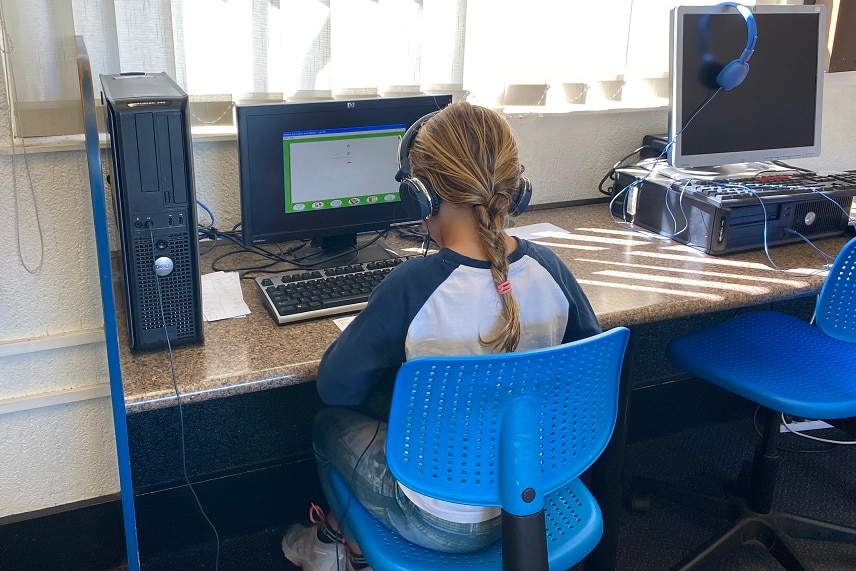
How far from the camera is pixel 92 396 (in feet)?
5.59

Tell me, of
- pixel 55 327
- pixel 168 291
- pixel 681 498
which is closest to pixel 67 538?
pixel 55 327

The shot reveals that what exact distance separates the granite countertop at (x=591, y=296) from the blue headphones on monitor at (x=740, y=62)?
0.40m

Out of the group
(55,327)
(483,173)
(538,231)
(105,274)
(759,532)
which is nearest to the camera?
(105,274)

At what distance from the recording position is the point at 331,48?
1786mm

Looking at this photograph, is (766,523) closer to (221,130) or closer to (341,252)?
(341,252)

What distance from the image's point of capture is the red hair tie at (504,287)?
119 centimetres

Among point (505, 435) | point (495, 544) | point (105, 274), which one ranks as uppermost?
point (105, 274)

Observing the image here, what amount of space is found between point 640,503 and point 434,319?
3.56ft

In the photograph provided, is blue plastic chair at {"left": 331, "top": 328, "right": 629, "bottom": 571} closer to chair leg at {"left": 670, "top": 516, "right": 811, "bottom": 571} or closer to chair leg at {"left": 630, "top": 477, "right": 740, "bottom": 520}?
chair leg at {"left": 670, "top": 516, "right": 811, "bottom": 571}

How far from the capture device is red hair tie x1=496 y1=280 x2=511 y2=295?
3.89 ft

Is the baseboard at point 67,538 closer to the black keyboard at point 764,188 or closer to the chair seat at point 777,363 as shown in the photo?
the chair seat at point 777,363

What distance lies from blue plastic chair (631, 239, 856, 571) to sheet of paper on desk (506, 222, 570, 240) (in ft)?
1.23

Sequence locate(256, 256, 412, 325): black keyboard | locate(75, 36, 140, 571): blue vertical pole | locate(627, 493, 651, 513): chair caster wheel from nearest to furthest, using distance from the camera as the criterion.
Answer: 1. locate(75, 36, 140, 571): blue vertical pole
2. locate(256, 256, 412, 325): black keyboard
3. locate(627, 493, 651, 513): chair caster wheel

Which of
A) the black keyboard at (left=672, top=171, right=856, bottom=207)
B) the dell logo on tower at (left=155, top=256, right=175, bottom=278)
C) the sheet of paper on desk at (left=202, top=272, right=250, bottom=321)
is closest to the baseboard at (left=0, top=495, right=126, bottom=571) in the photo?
the sheet of paper on desk at (left=202, top=272, right=250, bottom=321)
